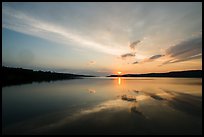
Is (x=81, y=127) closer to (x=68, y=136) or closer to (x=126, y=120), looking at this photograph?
(x=68, y=136)

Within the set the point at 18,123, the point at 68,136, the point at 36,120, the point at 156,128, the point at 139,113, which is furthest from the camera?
the point at 139,113

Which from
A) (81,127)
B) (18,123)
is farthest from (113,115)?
(18,123)

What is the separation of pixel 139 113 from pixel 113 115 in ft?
8.38

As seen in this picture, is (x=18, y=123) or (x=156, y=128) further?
(x=18, y=123)

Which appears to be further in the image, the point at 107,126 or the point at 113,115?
the point at 113,115

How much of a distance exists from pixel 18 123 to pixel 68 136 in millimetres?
4438

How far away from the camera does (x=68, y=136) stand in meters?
10.2

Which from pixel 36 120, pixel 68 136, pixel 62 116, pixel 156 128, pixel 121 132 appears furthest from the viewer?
pixel 62 116

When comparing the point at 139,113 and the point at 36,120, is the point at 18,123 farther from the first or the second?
the point at 139,113

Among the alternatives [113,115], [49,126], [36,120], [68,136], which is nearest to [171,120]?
[113,115]

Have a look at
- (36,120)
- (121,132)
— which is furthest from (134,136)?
(36,120)

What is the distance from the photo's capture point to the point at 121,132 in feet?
35.6

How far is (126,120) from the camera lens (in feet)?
44.6

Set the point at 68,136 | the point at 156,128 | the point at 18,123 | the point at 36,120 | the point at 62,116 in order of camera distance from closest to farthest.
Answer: the point at 68,136
the point at 156,128
the point at 18,123
the point at 36,120
the point at 62,116
